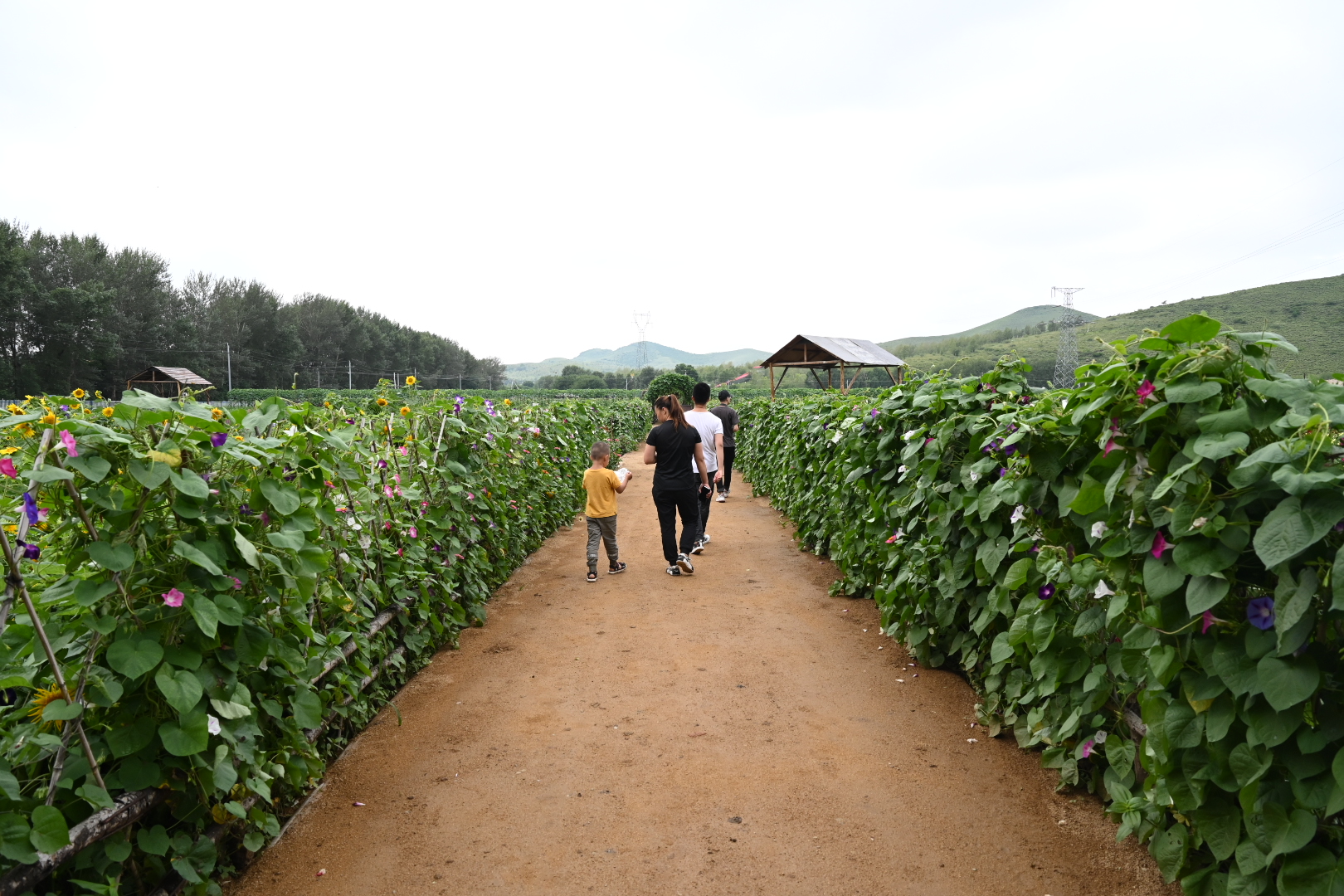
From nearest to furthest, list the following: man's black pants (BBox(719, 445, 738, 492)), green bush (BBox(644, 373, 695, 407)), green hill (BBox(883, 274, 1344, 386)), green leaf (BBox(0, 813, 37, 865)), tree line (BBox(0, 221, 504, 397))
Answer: green leaf (BBox(0, 813, 37, 865)) → man's black pants (BBox(719, 445, 738, 492)) → green bush (BBox(644, 373, 695, 407)) → green hill (BBox(883, 274, 1344, 386)) → tree line (BBox(0, 221, 504, 397))

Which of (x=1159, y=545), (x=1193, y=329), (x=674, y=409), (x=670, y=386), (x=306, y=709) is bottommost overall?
(x=306, y=709)

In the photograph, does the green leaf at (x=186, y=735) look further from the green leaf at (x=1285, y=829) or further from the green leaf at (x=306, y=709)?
the green leaf at (x=1285, y=829)

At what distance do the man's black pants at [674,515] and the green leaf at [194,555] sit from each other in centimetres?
467

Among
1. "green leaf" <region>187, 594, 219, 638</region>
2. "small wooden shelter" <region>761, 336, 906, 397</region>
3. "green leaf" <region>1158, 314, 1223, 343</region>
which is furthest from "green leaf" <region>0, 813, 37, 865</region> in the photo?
"small wooden shelter" <region>761, 336, 906, 397</region>

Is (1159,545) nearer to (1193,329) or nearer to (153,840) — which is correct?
(1193,329)

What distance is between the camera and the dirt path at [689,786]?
2521mm

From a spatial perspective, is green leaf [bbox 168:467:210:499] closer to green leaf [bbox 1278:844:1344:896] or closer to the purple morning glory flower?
the purple morning glory flower

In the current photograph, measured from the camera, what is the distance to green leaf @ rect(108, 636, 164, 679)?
6.27 feet

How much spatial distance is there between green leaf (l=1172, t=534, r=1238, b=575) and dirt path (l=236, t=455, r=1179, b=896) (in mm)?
1156

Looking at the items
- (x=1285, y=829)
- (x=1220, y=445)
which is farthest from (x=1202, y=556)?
(x=1285, y=829)

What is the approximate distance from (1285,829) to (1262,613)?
49 cm

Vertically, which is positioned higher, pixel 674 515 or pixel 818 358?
pixel 818 358

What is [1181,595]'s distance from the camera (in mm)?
2018

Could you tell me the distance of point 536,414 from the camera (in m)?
9.32
